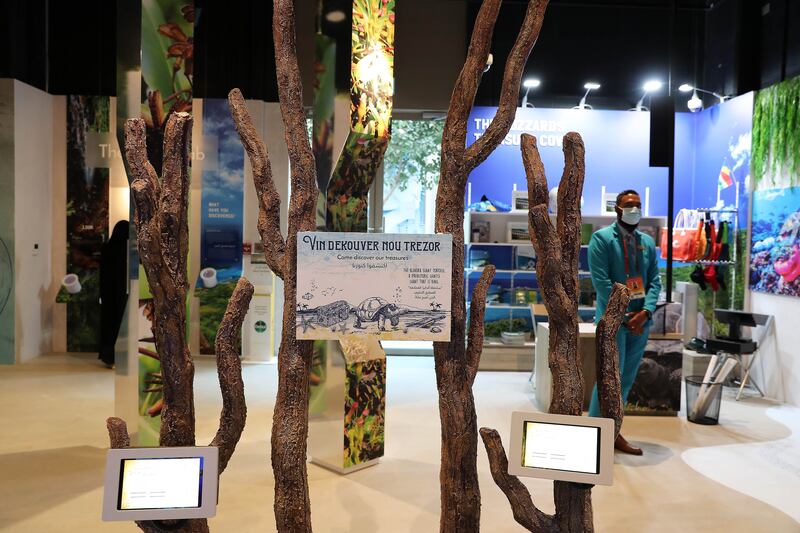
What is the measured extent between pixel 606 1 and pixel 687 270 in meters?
3.12

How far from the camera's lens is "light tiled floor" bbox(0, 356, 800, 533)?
336cm

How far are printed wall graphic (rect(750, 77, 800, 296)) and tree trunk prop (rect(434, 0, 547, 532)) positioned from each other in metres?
4.61

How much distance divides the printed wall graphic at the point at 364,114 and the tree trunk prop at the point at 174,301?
5.24 ft

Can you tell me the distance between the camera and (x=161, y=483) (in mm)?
2096

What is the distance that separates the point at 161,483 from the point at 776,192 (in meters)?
5.96

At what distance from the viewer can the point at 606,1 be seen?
26.2 feet

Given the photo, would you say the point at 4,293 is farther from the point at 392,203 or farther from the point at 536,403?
the point at 536,403

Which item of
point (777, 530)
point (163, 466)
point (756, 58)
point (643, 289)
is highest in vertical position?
point (756, 58)

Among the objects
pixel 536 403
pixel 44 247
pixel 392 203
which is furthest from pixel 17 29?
pixel 536 403

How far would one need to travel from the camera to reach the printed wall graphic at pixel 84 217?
7688 mm

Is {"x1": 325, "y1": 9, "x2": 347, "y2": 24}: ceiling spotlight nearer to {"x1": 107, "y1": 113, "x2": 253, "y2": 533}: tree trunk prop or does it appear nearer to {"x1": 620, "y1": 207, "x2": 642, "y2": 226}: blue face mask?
{"x1": 107, "y1": 113, "x2": 253, "y2": 533}: tree trunk prop

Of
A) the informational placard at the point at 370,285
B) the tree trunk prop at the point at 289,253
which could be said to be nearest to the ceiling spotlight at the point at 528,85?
the tree trunk prop at the point at 289,253

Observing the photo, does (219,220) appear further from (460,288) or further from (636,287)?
(460,288)

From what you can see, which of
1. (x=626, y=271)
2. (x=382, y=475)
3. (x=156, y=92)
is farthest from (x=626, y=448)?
(x=156, y=92)
